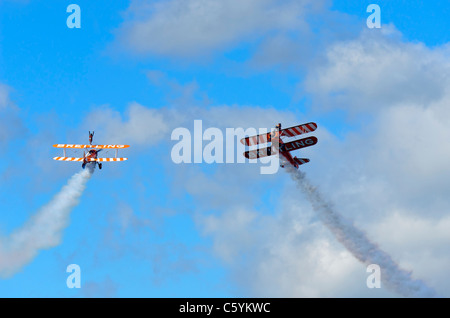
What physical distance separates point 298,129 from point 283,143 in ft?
10.7

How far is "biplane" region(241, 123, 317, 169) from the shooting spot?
15175 cm

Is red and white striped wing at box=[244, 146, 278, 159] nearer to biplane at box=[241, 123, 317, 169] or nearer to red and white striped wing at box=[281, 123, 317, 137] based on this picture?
biplane at box=[241, 123, 317, 169]

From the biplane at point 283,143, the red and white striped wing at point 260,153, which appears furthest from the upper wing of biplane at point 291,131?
the red and white striped wing at point 260,153

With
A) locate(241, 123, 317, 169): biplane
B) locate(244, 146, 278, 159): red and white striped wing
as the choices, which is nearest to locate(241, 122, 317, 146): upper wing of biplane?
locate(241, 123, 317, 169): biplane

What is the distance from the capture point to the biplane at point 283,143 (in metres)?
152

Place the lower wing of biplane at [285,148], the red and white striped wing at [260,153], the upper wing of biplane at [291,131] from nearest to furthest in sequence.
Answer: the upper wing of biplane at [291,131] < the lower wing of biplane at [285,148] < the red and white striped wing at [260,153]

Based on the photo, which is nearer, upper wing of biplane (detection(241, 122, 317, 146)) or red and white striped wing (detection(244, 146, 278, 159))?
upper wing of biplane (detection(241, 122, 317, 146))

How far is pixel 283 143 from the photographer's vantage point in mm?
153250

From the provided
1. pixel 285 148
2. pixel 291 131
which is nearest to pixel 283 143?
pixel 285 148

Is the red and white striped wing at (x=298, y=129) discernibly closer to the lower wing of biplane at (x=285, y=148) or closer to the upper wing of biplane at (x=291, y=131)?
the upper wing of biplane at (x=291, y=131)
